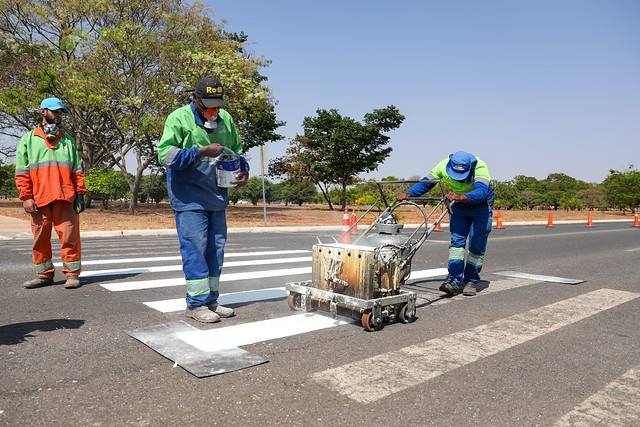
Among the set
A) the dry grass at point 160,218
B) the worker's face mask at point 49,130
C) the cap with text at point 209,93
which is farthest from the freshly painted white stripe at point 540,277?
the dry grass at point 160,218

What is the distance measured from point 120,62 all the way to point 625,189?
50.6 meters

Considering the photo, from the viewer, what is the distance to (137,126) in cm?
2019

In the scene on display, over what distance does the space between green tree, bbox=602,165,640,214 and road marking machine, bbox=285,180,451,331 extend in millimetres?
52580

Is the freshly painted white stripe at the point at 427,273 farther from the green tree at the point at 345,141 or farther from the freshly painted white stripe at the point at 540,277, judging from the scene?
the green tree at the point at 345,141

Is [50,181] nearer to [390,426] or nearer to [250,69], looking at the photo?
[390,426]

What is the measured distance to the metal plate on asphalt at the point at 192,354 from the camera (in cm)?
297

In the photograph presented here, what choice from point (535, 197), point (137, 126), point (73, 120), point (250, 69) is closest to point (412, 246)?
point (137, 126)

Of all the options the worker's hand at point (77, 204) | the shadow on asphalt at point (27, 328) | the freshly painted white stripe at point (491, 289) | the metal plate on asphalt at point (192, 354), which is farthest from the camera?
the worker's hand at point (77, 204)

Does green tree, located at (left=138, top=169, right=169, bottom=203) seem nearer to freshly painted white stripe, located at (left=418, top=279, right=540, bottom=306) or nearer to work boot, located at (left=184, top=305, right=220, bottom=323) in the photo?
freshly painted white stripe, located at (left=418, top=279, right=540, bottom=306)

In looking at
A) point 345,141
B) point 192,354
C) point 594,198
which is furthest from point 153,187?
A: point 594,198

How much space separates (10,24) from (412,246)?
25780mm

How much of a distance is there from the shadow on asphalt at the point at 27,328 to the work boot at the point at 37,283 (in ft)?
5.41

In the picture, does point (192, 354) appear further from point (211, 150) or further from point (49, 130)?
point (49, 130)

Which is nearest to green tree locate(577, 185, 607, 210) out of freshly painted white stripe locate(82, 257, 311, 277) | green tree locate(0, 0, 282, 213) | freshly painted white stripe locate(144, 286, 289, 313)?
green tree locate(0, 0, 282, 213)
